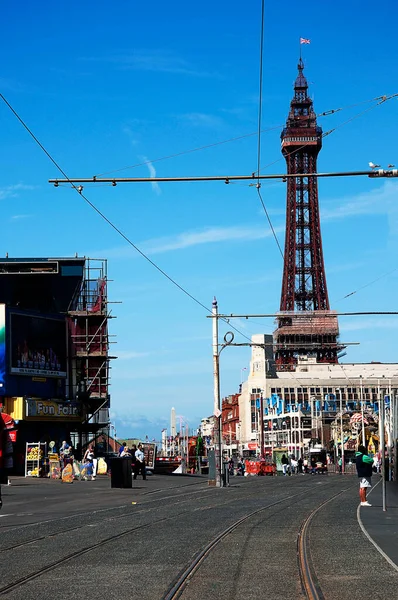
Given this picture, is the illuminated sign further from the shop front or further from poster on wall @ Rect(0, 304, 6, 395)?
poster on wall @ Rect(0, 304, 6, 395)

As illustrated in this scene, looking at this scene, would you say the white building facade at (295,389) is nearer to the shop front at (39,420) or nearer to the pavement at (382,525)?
the shop front at (39,420)

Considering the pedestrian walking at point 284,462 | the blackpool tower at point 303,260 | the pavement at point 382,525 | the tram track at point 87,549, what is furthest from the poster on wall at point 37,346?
the blackpool tower at point 303,260

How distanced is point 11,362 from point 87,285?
1863 cm

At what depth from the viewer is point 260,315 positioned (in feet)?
138

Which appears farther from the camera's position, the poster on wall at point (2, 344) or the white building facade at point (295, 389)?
A: the white building facade at point (295, 389)

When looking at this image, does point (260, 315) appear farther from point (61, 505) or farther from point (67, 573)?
point (67, 573)

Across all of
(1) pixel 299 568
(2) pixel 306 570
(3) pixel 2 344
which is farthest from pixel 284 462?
(2) pixel 306 570

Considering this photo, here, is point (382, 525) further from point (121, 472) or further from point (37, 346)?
point (37, 346)

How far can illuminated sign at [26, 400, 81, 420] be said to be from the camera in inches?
2344

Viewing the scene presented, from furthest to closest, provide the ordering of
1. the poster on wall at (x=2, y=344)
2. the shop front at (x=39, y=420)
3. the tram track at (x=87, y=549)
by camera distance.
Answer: the poster on wall at (x=2, y=344) < the shop front at (x=39, y=420) < the tram track at (x=87, y=549)

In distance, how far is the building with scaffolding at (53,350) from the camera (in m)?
60.4

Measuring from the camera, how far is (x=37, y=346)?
63.3 m

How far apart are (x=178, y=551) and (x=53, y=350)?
50.5m

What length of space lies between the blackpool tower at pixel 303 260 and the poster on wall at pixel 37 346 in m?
91.2
